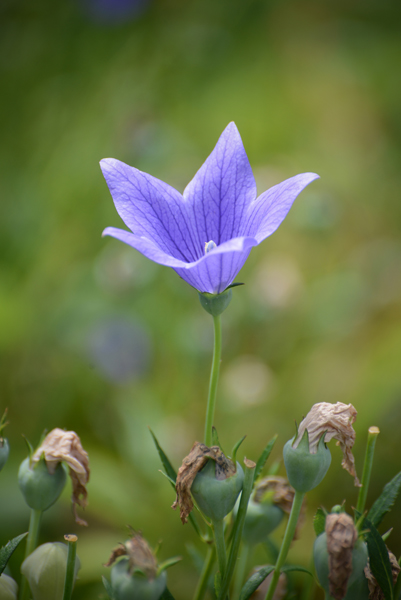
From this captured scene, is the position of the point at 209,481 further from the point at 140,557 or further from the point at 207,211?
the point at 207,211

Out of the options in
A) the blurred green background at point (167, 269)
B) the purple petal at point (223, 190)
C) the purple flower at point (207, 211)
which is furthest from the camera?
the blurred green background at point (167, 269)

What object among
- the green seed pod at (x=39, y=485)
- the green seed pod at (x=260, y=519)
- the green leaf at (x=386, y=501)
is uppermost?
the green leaf at (x=386, y=501)

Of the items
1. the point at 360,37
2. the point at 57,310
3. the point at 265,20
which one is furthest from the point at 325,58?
the point at 57,310

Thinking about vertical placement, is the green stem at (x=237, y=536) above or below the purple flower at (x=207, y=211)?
below

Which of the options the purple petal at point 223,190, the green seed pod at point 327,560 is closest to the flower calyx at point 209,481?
the green seed pod at point 327,560

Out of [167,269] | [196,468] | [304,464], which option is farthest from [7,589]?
[167,269]

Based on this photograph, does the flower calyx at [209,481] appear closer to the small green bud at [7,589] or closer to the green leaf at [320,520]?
the green leaf at [320,520]

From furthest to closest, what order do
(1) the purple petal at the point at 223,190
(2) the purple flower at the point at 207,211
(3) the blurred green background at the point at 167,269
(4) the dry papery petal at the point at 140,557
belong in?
(3) the blurred green background at the point at 167,269 → (1) the purple petal at the point at 223,190 → (2) the purple flower at the point at 207,211 → (4) the dry papery petal at the point at 140,557

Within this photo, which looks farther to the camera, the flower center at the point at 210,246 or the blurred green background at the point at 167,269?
the blurred green background at the point at 167,269
